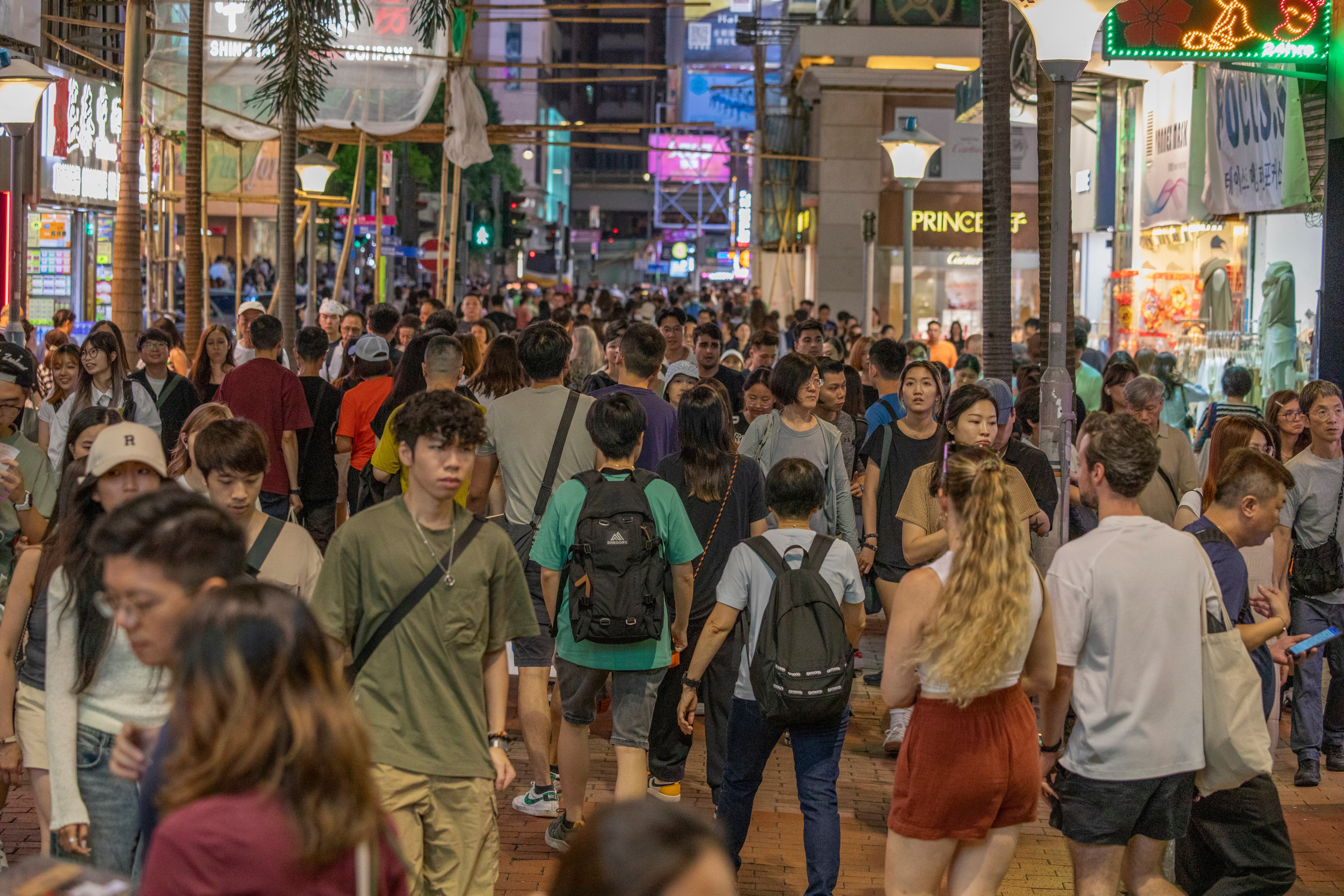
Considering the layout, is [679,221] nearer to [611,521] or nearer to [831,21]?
[831,21]

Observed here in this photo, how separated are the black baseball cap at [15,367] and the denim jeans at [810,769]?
3215 mm

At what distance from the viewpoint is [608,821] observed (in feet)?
6.34

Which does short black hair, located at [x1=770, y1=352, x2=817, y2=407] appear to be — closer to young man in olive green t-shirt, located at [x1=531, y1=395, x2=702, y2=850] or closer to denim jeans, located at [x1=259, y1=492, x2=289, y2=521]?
young man in olive green t-shirt, located at [x1=531, y1=395, x2=702, y2=850]

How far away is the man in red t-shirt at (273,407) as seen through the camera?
890 cm

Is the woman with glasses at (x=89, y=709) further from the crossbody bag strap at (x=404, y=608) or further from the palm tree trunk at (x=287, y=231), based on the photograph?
the palm tree trunk at (x=287, y=231)

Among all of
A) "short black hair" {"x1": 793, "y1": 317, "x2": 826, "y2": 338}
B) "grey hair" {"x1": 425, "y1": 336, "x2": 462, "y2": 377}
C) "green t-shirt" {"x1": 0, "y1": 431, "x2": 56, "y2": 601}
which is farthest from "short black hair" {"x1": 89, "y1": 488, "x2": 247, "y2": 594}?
"short black hair" {"x1": 793, "y1": 317, "x2": 826, "y2": 338}

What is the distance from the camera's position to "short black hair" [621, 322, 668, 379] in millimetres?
7062

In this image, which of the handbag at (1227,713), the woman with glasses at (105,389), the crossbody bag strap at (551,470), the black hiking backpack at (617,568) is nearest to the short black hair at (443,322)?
the woman with glasses at (105,389)

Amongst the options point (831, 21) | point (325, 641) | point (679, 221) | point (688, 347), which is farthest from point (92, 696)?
point (679, 221)

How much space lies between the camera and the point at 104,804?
3.86 metres

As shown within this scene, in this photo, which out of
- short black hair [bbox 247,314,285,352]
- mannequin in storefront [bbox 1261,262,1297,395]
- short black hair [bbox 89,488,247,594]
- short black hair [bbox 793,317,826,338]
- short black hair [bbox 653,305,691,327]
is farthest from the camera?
mannequin in storefront [bbox 1261,262,1297,395]

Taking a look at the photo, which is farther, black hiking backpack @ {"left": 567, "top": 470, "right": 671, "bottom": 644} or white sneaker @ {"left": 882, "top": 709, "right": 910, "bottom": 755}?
white sneaker @ {"left": 882, "top": 709, "right": 910, "bottom": 755}

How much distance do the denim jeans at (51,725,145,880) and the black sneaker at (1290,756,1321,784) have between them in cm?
568

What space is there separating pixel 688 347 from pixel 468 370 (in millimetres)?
3166
